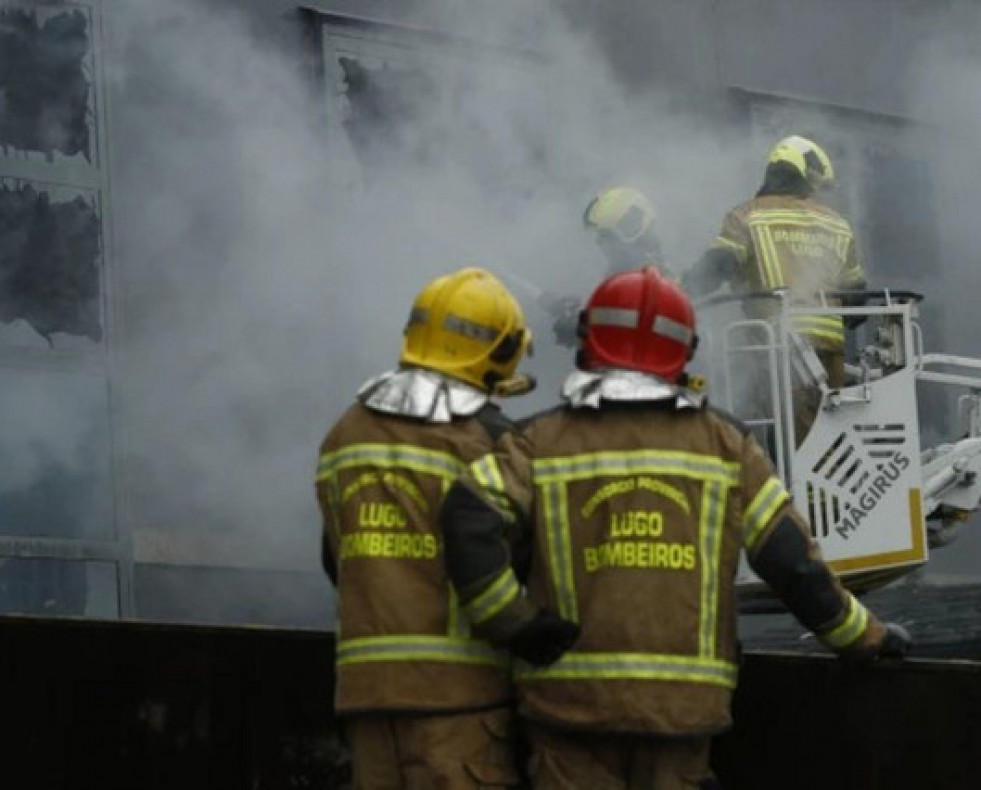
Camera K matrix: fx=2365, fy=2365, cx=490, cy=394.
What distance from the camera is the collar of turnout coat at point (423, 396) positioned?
462 cm

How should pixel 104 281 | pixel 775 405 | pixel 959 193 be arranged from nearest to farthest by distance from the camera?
1. pixel 775 405
2. pixel 104 281
3. pixel 959 193

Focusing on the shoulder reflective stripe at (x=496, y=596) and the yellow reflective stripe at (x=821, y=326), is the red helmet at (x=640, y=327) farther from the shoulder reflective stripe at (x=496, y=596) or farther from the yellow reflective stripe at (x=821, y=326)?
the yellow reflective stripe at (x=821, y=326)

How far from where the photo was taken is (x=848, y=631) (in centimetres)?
447

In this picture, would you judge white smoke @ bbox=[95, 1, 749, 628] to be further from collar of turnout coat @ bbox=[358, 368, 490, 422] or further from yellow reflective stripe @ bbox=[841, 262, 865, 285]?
collar of turnout coat @ bbox=[358, 368, 490, 422]

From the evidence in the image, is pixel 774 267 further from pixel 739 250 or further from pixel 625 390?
Result: pixel 625 390

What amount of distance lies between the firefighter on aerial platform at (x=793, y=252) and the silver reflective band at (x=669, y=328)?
112 inches

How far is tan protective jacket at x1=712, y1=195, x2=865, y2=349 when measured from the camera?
742 centimetres

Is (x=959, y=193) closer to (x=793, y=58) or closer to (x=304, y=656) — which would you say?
(x=793, y=58)

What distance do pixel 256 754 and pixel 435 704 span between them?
1122 mm

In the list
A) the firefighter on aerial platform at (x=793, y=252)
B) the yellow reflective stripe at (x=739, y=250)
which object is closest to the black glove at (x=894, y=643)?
the firefighter on aerial platform at (x=793, y=252)

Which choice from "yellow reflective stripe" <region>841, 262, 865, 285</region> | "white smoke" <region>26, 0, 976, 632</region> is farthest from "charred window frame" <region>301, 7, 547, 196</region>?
"yellow reflective stripe" <region>841, 262, 865, 285</region>

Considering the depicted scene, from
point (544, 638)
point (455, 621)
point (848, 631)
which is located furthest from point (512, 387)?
point (848, 631)

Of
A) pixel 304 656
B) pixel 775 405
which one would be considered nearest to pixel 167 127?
pixel 775 405

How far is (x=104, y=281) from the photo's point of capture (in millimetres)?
8344
